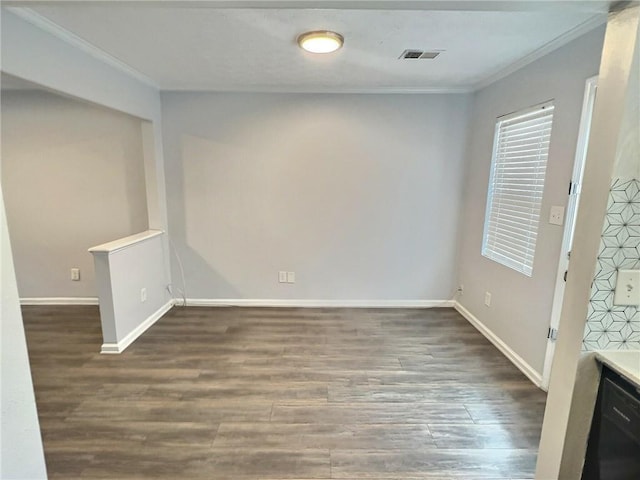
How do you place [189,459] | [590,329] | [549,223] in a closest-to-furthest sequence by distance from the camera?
[590,329] < [189,459] < [549,223]

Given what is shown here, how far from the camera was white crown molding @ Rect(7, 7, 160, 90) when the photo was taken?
181 centimetres

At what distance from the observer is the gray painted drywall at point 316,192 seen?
3.45m

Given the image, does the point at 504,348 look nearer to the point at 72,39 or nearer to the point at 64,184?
the point at 72,39

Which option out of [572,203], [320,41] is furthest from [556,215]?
[320,41]

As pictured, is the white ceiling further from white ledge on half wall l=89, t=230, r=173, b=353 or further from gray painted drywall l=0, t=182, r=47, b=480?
white ledge on half wall l=89, t=230, r=173, b=353

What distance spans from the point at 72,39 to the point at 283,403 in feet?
9.30

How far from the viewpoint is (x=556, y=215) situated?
2.25m

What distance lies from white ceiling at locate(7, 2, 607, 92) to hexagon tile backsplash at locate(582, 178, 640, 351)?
668mm

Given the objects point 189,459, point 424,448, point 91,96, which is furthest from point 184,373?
point 91,96

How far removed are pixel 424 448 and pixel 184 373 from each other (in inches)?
70.8

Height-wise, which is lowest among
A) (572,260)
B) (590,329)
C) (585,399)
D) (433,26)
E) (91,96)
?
(585,399)

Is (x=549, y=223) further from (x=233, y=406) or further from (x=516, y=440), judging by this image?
(x=233, y=406)

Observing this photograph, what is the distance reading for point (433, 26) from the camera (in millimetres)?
1964

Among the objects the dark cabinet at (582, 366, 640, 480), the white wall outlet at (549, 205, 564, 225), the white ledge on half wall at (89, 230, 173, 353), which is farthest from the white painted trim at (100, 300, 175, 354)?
the white wall outlet at (549, 205, 564, 225)
